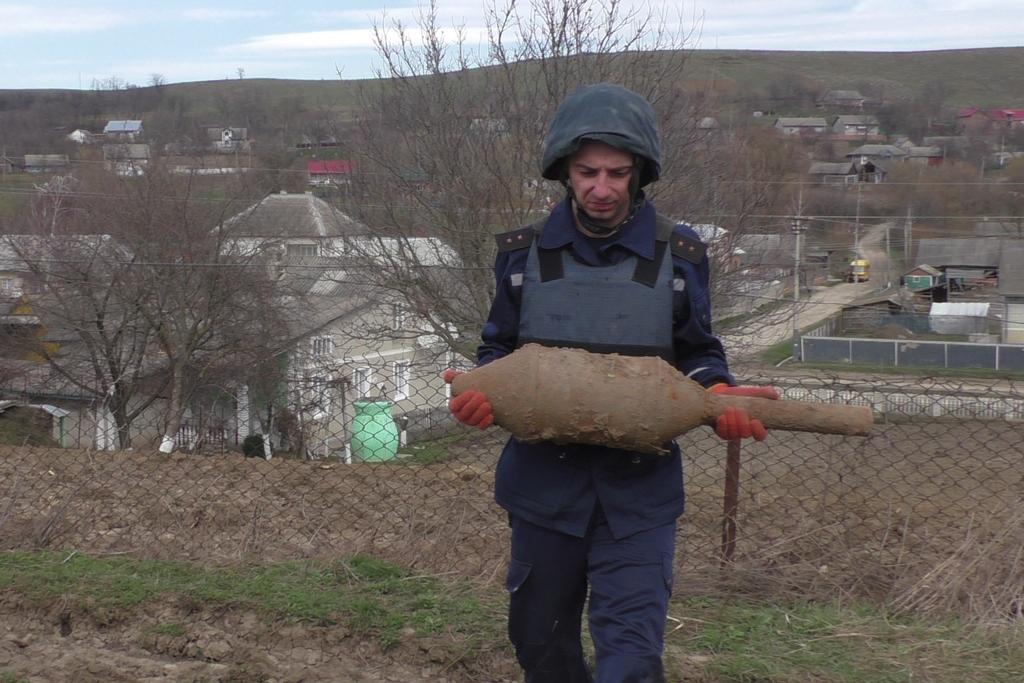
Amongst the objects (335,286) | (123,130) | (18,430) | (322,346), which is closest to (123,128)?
(123,130)

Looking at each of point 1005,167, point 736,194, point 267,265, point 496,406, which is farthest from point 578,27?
point 1005,167

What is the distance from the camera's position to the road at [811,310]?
1700 cm

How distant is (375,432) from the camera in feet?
24.0

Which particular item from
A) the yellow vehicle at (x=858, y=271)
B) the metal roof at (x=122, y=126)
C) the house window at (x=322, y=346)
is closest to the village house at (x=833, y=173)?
the yellow vehicle at (x=858, y=271)

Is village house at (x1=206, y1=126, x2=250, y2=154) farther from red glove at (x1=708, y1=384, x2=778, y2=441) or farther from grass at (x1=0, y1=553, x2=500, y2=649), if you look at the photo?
red glove at (x1=708, y1=384, x2=778, y2=441)

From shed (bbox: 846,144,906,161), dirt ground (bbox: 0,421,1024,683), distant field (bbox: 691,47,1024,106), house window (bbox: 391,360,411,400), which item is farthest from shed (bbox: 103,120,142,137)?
distant field (bbox: 691,47,1024,106)

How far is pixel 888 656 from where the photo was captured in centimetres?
329

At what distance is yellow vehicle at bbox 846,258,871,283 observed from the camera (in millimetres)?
21516

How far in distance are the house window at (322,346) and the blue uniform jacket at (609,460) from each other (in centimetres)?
1517

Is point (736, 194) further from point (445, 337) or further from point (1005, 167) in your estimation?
point (1005, 167)

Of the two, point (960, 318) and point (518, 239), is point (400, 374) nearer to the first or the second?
point (518, 239)

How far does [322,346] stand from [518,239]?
657 inches

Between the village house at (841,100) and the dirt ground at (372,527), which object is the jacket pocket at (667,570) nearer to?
the dirt ground at (372,527)

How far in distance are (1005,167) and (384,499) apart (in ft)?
94.5
